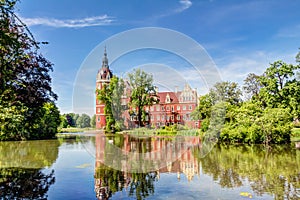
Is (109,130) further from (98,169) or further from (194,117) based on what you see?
(98,169)

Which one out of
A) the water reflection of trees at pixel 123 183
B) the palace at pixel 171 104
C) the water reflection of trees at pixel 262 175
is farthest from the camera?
the palace at pixel 171 104

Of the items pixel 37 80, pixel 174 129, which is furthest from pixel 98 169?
pixel 174 129

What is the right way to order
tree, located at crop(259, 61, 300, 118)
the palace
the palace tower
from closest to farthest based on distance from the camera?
the palace tower < the palace < tree, located at crop(259, 61, 300, 118)

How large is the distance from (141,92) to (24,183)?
45.5 ft

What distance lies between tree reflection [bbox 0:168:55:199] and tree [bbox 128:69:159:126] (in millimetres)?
9793

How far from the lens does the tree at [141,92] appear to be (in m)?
19.0

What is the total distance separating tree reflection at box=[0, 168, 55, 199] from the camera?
21.5 feet

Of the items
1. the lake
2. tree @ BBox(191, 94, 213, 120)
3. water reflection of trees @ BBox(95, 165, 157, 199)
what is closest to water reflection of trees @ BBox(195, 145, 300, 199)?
the lake

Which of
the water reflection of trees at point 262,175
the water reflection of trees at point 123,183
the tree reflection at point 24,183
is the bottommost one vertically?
the water reflection of trees at point 262,175

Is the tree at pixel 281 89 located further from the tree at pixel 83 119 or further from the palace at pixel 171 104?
the tree at pixel 83 119

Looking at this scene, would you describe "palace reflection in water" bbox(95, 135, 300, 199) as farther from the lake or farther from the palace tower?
the palace tower

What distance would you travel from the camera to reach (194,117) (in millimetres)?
20266

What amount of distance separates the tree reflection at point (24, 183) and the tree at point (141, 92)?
9.79 metres

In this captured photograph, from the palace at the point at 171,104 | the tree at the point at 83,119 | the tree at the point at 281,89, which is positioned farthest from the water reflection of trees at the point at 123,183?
the tree at the point at 281,89
